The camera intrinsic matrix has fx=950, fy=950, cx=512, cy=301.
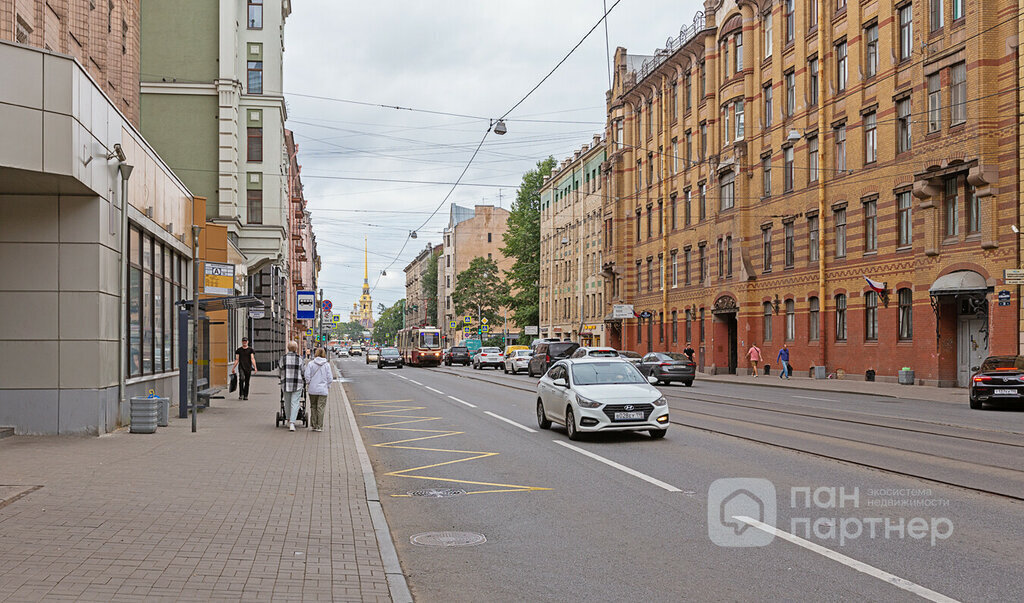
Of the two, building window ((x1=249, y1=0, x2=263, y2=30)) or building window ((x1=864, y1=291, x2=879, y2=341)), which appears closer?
building window ((x1=864, y1=291, x2=879, y2=341))

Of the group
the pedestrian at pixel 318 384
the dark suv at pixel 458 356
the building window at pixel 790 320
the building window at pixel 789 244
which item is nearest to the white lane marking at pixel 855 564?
the pedestrian at pixel 318 384

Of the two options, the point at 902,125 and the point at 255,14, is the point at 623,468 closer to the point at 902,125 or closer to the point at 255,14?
the point at 902,125

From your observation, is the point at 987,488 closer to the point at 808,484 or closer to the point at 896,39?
the point at 808,484

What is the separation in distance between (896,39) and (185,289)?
87.9 ft

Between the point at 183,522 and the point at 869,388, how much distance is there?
93.9 feet

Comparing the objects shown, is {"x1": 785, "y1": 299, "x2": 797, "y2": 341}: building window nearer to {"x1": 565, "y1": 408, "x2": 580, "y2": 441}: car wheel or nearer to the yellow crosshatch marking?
the yellow crosshatch marking

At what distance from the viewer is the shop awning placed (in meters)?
30.5

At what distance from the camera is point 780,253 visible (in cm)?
4400

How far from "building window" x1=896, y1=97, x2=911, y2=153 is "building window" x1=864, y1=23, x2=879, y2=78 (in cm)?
223

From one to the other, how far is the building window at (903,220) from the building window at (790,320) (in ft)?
27.1

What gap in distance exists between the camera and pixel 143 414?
52.3 feet

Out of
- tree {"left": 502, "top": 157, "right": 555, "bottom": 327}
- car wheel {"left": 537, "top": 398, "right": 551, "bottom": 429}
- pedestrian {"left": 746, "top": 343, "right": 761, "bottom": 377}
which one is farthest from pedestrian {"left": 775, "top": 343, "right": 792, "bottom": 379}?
tree {"left": 502, "top": 157, "right": 555, "bottom": 327}

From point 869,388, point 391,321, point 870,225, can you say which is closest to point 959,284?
point 869,388

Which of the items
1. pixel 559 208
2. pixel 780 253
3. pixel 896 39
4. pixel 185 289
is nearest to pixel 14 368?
pixel 185 289
